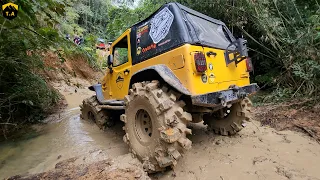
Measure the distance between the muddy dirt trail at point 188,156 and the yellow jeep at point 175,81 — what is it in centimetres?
35

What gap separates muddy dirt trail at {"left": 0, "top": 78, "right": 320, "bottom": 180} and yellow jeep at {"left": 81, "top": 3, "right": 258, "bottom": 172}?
13.9 inches

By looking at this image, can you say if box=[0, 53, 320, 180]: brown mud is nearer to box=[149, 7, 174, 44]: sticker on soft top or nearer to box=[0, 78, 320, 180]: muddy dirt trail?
box=[0, 78, 320, 180]: muddy dirt trail

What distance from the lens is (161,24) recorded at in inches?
121

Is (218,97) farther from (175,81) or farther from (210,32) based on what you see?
(210,32)

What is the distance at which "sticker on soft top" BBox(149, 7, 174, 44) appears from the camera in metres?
2.96

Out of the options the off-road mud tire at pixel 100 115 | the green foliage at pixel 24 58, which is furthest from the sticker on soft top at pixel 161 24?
the off-road mud tire at pixel 100 115

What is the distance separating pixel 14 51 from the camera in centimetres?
421

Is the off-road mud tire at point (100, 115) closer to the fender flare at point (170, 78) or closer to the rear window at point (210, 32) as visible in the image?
the fender flare at point (170, 78)

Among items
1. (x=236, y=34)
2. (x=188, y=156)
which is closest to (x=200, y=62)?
(x=188, y=156)

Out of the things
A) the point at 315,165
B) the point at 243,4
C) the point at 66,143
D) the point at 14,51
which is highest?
the point at 243,4

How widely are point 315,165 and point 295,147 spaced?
0.53m

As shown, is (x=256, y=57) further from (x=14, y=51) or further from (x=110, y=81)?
(x=14, y=51)

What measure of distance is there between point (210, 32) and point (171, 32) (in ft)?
2.45

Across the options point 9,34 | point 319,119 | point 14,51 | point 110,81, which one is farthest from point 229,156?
point 14,51
